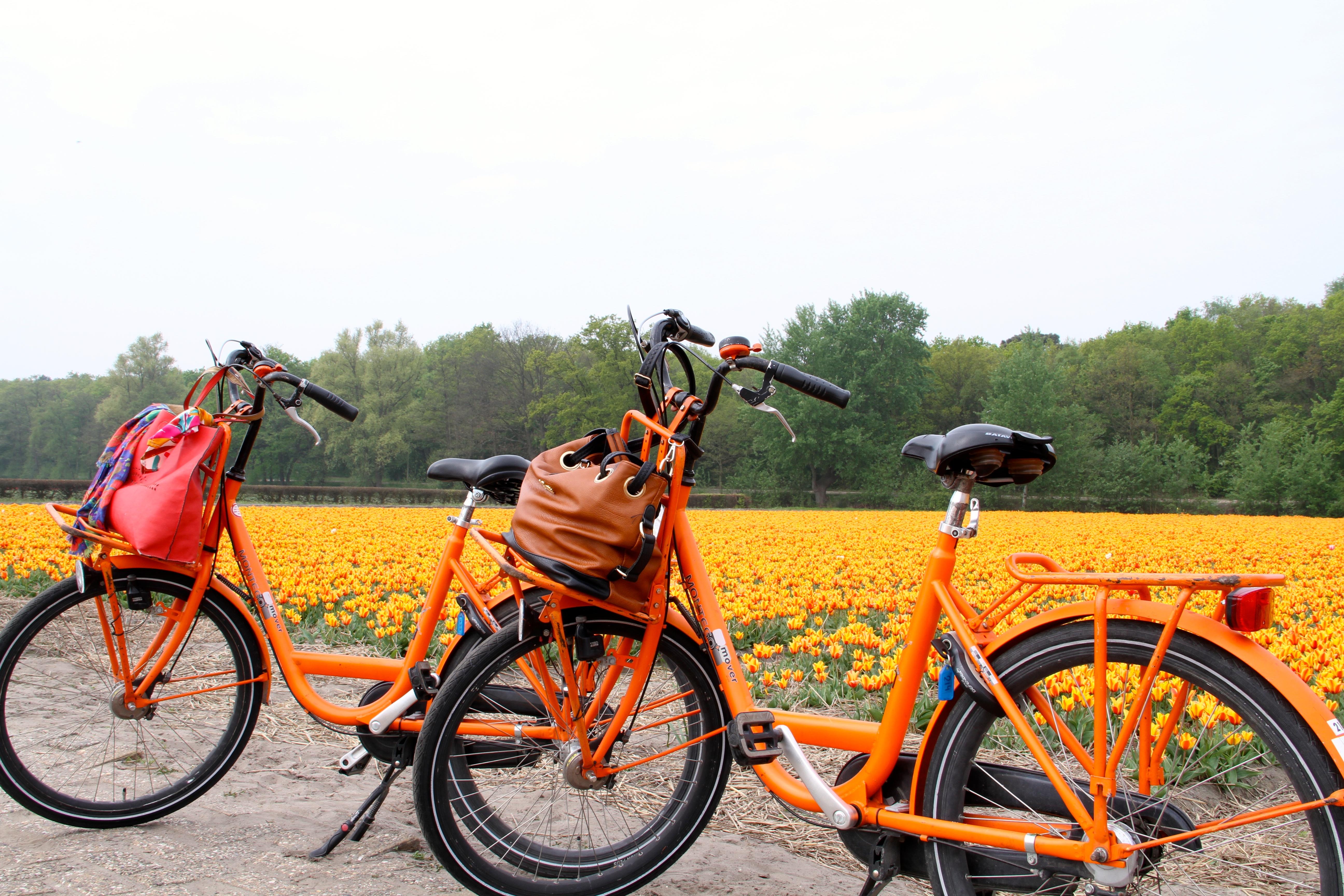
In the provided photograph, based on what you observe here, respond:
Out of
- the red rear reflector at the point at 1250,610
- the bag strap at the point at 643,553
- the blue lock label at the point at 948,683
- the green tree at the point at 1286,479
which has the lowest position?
the blue lock label at the point at 948,683

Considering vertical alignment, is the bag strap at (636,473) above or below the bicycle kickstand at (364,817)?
above

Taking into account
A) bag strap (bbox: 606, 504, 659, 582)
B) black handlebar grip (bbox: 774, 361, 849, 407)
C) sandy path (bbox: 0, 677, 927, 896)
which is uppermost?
black handlebar grip (bbox: 774, 361, 849, 407)

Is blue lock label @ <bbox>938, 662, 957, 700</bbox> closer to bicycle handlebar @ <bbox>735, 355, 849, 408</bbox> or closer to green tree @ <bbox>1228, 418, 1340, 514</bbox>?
bicycle handlebar @ <bbox>735, 355, 849, 408</bbox>

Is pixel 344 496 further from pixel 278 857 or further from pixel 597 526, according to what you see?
pixel 597 526

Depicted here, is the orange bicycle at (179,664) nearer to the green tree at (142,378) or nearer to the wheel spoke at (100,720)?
the wheel spoke at (100,720)

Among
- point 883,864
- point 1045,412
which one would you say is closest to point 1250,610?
point 883,864

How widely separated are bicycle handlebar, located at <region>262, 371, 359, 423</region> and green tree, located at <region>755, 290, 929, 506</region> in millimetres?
37522

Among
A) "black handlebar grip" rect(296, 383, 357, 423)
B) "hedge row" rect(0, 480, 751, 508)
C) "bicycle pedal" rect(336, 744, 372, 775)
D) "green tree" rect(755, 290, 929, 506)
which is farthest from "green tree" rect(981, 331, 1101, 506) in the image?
"bicycle pedal" rect(336, 744, 372, 775)

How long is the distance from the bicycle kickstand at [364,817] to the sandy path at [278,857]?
3cm

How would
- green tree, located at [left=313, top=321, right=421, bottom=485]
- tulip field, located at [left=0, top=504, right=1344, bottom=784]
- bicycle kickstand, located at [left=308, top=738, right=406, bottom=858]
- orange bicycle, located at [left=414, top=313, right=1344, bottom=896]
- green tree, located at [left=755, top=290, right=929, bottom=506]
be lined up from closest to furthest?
orange bicycle, located at [left=414, top=313, right=1344, bottom=896] → bicycle kickstand, located at [left=308, top=738, right=406, bottom=858] → tulip field, located at [left=0, top=504, right=1344, bottom=784] → green tree, located at [left=755, top=290, right=929, bottom=506] → green tree, located at [left=313, top=321, right=421, bottom=485]

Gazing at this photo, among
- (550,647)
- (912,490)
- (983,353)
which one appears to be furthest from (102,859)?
(983,353)

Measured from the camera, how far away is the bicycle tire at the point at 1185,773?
1.57 m

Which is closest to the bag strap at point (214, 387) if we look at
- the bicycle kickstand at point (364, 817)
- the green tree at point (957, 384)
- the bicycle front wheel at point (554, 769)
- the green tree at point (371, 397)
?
the bicycle kickstand at point (364, 817)

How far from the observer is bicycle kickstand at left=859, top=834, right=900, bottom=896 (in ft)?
6.68
